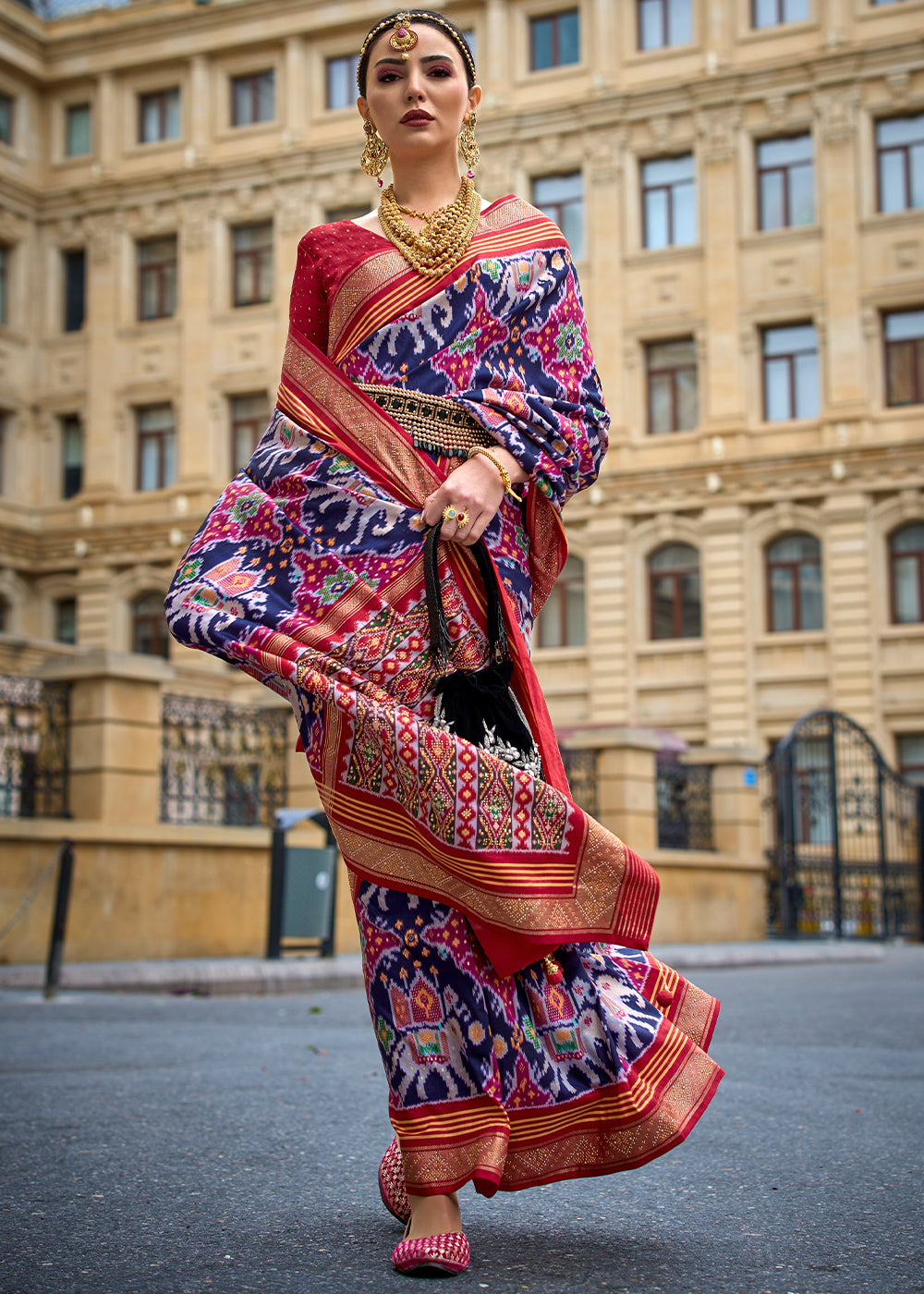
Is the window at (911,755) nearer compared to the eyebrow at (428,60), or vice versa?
the eyebrow at (428,60)

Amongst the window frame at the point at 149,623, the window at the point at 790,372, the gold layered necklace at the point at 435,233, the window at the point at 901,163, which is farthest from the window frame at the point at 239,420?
the gold layered necklace at the point at 435,233

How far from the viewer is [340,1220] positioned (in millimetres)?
2885

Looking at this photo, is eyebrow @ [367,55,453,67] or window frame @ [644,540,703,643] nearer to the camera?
eyebrow @ [367,55,453,67]

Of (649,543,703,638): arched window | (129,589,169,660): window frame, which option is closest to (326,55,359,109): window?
(129,589,169,660): window frame

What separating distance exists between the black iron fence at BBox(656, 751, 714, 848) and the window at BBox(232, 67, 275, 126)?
22.4 metres

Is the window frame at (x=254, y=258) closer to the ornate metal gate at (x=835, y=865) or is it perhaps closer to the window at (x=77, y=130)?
the window at (x=77, y=130)

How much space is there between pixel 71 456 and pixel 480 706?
34.9 m

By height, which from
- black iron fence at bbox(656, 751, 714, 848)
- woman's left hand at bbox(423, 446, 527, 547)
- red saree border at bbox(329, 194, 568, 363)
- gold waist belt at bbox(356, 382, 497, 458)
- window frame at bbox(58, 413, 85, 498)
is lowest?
black iron fence at bbox(656, 751, 714, 848)

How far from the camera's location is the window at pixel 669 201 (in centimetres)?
3084

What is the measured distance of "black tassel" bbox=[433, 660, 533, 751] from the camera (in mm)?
2724

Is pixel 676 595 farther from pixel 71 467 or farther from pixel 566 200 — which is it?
pixel 71 467

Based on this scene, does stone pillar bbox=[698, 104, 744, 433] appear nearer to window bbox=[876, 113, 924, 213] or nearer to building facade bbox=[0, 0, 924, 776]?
building facade bbox=[0, 0, 924, 776]

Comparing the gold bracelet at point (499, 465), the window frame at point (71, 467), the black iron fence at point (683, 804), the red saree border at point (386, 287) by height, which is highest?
the window frame at point (71, 467)

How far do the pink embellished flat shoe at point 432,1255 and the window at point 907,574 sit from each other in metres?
26.8
